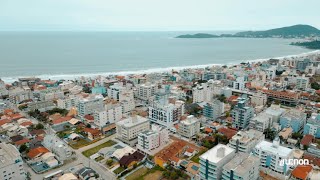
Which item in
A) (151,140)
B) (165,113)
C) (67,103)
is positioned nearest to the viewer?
(151,140)

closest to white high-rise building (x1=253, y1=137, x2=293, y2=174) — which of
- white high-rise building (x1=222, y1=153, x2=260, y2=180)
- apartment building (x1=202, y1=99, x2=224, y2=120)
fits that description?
white high-rise building (x1=222, y1=153, x2=260, y2=180)

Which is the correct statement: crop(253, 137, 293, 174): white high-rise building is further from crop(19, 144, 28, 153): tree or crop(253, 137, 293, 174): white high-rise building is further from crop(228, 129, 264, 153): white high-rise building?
crop(19, 144, 28, 153): tree

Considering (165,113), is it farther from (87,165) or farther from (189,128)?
(87,165)

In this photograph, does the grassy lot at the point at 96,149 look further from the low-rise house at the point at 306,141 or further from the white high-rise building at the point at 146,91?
the low-rise house at the point at 306,141

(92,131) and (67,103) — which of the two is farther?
(67,103)

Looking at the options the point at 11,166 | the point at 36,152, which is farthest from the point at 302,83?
the point at 11,166

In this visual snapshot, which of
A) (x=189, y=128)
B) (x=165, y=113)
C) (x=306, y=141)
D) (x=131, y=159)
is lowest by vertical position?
(x=131, y=159)
